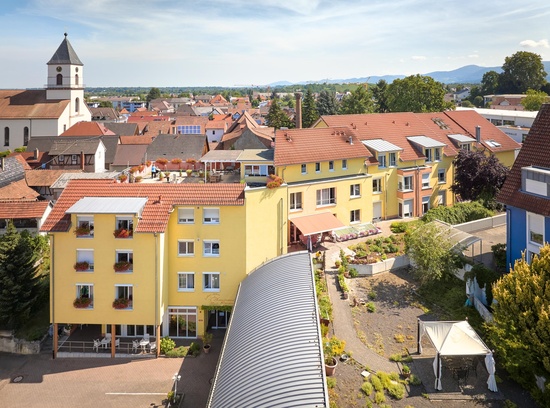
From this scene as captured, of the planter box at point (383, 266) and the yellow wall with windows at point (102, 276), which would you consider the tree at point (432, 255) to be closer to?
the planter box at point (383, 266)

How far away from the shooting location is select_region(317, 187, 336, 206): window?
1672 inches

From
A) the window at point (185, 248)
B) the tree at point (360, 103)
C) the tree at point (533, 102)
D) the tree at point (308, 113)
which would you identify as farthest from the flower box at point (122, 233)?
the tree at point (533, 102)

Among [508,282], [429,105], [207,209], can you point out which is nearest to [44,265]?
[207,209]

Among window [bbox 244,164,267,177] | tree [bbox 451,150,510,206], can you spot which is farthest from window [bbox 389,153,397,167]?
window [bbox 244,164,267,177]

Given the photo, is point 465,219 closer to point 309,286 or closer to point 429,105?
point 309,286

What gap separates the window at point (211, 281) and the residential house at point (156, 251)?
0.23 feet

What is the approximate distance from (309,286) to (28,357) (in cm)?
1996

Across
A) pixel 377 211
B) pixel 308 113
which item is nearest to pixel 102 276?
pixel 377 211

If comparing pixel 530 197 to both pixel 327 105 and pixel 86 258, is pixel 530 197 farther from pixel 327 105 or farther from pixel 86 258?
pixel 327 105

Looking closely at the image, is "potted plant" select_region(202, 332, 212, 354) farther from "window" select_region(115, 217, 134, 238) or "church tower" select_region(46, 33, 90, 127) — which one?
"church tower" select_region(46, 33, 90, 127)

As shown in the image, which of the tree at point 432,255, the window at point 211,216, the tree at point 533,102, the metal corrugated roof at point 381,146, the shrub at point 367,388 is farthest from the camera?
the tree at point 533,102

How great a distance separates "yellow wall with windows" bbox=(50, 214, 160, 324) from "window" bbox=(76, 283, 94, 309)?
0.19m

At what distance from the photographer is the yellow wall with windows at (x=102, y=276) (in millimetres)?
30531

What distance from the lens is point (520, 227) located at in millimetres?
29266
